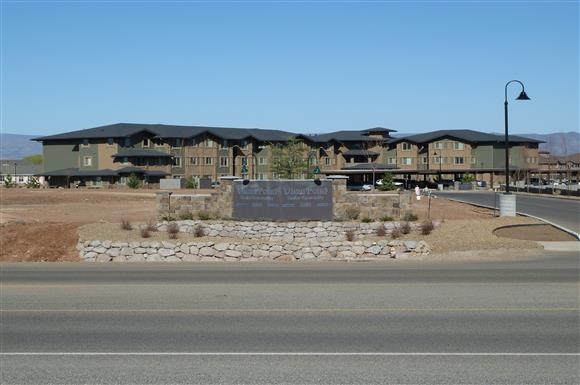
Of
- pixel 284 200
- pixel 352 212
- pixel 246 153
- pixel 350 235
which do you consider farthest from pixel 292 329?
pixel 246 153

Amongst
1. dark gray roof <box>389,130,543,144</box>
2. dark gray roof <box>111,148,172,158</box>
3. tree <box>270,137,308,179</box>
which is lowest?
tree <box>270,137,308,179</box>

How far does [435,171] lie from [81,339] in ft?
343

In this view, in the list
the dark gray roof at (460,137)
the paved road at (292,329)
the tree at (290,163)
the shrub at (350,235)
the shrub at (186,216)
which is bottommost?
the paved road at (292,329)

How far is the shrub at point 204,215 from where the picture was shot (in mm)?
30781

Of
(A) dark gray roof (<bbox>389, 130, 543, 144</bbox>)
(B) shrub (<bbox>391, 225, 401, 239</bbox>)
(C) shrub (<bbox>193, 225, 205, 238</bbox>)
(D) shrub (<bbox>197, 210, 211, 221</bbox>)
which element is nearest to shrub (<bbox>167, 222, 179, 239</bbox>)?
(C) shrub (<bbox>193, 225, 205, 238</bbox>)

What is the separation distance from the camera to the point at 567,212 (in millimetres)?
41719

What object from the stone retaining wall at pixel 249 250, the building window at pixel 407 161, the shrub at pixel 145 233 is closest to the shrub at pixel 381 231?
the stone retaining wall at pixel 249 250

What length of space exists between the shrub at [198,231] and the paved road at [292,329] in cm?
1049

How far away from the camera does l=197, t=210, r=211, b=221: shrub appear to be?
30781 mm

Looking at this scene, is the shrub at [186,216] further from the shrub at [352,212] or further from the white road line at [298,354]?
the white road line at [298,354]

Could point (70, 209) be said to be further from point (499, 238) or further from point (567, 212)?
point (567, 212)

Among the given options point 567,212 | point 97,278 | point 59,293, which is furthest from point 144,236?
point 567,212

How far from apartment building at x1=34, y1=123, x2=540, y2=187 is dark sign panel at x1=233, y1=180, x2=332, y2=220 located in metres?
54.9

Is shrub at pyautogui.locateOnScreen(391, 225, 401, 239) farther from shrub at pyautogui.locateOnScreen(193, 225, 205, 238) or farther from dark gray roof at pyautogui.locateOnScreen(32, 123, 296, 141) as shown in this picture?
dark gray roof at pyautogui.locateOnScreen(32, 123, 296, 141)
